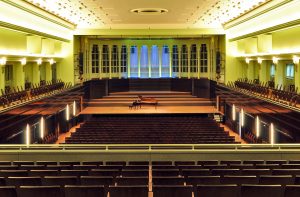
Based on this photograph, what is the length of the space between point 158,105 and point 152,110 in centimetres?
235

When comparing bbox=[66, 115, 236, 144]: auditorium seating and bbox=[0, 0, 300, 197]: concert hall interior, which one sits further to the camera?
bbox=[66, 115, 236, 144]: auditorium seating

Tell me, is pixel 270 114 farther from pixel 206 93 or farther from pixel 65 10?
→ pixel 206 93

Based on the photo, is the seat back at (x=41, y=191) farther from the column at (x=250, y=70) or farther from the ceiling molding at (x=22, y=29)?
the column at (x=250, y=70)

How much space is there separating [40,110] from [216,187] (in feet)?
41.0

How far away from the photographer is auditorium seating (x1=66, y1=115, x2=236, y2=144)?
13.8m

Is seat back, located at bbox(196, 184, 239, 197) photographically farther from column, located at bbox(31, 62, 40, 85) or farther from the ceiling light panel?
column, located at bbox(31, 62, 40, 85)

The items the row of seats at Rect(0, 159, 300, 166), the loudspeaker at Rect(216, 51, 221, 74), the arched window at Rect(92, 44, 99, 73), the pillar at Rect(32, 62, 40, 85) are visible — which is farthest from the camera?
the arched window at Rect(92, 44, 99, 73)

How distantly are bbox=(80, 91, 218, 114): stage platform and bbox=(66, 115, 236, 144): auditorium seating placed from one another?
5041mm

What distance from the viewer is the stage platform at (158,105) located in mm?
24406

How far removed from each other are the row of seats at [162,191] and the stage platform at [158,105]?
62.5ft

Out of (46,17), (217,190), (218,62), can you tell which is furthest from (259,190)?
(218,62)

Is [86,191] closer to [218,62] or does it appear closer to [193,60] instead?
[218,62]

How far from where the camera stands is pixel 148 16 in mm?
23000

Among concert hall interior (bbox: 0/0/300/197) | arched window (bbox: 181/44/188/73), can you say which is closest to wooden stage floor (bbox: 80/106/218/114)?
concert hall interior (bbox: 0/0/300/197)
